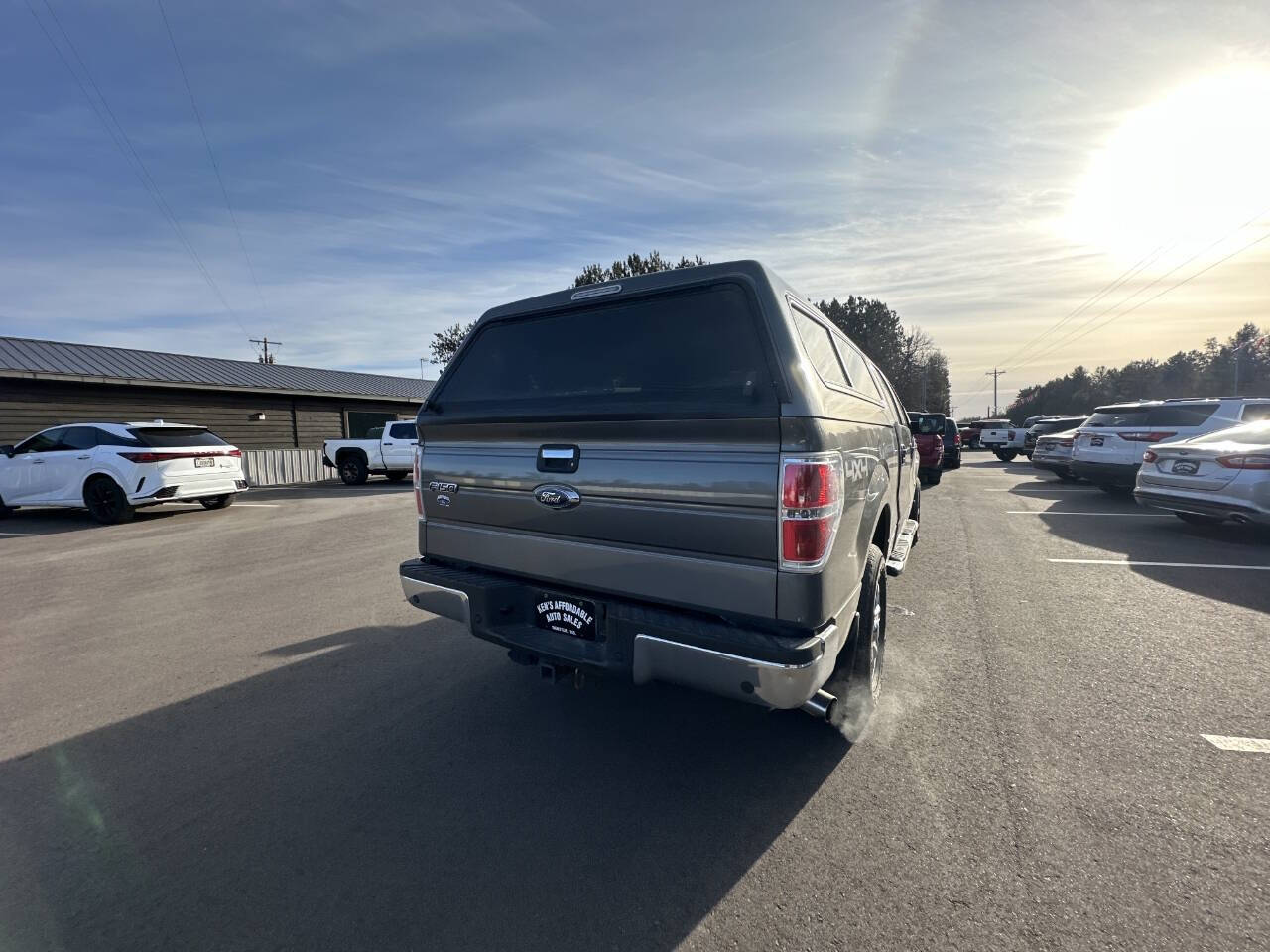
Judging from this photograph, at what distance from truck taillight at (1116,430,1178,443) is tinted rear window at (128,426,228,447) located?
15.7 metres

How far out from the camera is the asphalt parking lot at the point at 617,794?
1.98 meters

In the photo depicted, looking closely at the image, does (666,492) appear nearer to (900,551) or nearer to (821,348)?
(821,348)

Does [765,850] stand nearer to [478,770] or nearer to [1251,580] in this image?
[478,770]

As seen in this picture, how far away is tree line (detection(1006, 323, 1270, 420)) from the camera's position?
72.4 meters

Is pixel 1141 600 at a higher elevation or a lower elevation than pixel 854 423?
lower

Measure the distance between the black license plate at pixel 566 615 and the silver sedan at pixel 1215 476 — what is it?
7707 millimetres

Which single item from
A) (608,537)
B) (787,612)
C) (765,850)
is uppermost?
(608,537)

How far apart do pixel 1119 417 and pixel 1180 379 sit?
9123 cm

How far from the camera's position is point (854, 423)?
2.82 meters

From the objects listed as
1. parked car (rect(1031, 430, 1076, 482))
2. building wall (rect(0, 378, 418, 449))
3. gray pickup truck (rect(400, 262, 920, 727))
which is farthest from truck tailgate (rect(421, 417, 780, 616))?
building wall (rect(0, 378, 418, 449))

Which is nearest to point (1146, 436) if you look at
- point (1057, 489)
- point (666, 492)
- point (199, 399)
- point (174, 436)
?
point (1057, 489)

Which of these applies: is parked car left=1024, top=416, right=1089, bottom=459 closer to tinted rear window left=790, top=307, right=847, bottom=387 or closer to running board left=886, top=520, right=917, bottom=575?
running board left=886, top=520, right=917, bottom=575

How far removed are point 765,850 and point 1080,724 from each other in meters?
1.94

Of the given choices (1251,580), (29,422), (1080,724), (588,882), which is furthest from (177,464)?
(1251,580)
